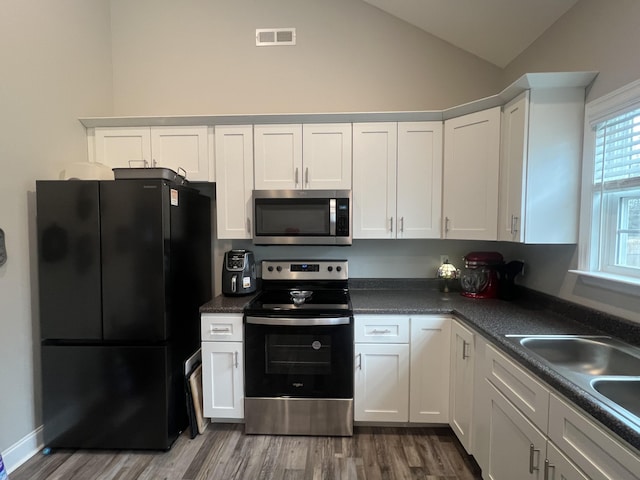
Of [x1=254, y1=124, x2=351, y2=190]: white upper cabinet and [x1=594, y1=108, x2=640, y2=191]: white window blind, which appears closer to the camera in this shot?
[x1=594, y1=108, x2=640, y2=191]: white window blind

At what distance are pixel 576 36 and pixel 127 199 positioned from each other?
2.87 m

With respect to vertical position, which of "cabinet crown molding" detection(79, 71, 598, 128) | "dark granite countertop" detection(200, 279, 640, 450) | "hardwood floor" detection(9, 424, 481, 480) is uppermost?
"cabinet crown molding" detection(79, 71, 598, 128)

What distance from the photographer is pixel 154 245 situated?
1.94 meters

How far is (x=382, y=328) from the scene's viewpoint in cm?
211

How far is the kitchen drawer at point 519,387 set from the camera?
119cm

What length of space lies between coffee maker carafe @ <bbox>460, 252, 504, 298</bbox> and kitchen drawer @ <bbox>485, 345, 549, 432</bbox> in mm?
865

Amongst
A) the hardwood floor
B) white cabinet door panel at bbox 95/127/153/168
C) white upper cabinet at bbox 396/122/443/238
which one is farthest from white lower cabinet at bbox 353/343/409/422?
white cabinet door panel at bbox 95/127/153/168

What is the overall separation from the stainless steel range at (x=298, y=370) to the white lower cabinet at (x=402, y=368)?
10 cm

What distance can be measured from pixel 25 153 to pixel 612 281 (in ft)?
11.3

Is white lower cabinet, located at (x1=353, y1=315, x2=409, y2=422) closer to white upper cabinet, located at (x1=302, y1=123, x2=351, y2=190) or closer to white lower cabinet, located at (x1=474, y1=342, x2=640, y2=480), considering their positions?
white lower cabinet, located at (x1=474, y1=342, x2=640, y2=480)

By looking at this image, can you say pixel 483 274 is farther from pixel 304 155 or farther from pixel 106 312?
pixel 106 312

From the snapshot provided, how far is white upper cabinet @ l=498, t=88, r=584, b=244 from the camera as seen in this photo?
1788mm

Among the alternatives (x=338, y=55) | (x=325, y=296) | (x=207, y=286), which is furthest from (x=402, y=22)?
(x=207, y=286)

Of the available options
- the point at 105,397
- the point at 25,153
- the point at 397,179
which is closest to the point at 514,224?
the point at 397,179
